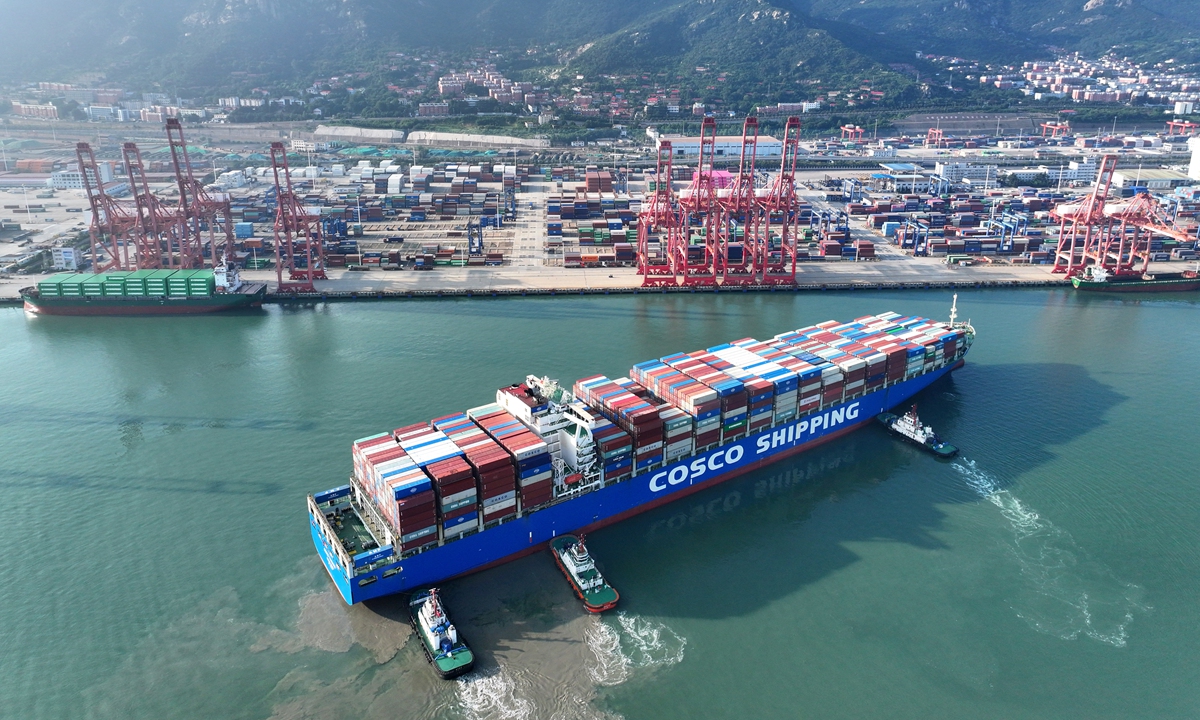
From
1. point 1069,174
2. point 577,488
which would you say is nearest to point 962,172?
point 1069,174

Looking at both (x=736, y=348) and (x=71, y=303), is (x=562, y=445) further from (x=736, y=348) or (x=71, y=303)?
(x=71, y=303)

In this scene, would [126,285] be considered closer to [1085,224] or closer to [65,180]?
[65,180]

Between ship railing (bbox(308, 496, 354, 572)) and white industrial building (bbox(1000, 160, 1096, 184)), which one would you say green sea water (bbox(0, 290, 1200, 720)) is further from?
white industrial building (bbox(1000, 160, 1096, 184))


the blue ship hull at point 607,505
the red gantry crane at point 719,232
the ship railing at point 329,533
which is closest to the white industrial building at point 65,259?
the red gantry crane at point 719,232

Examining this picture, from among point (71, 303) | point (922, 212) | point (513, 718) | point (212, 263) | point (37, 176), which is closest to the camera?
point (513, 718)

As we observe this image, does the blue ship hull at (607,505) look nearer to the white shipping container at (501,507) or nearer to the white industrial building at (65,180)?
the white shipping container at (501,507)

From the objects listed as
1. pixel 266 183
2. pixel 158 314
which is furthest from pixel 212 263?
pixel 266 183
